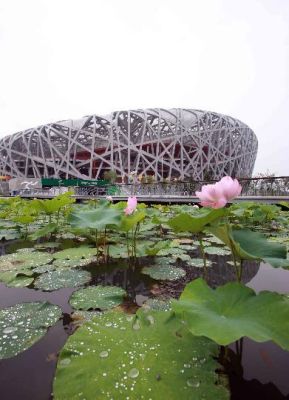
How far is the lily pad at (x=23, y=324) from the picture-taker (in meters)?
1.38

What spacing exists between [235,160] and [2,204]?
46.8 metres

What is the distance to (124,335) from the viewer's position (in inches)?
50.2

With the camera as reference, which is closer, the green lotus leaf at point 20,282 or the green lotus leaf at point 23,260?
the green lotus leaf at point 20,282

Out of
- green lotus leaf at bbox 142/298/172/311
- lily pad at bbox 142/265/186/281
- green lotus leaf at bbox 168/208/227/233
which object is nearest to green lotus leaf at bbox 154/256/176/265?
lily pad at bbox 142/265/186/281

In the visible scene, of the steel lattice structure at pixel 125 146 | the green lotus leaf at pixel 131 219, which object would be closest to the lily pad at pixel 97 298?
the green lotus leaf at pixel 131 219

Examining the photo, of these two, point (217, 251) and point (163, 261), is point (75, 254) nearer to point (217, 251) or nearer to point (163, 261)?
point (163, 261)

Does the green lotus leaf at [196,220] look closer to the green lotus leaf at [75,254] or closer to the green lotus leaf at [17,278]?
the green lotus leaf at [17,278]

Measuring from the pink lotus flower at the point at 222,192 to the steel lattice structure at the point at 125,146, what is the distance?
38.9m

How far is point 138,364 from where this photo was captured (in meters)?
1.08

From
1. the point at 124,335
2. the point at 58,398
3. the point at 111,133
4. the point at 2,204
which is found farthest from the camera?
the point at 111,133

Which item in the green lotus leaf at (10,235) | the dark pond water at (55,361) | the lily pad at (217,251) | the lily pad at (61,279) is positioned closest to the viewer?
the dark pond water at (55,361)

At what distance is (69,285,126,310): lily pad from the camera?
1.85 m

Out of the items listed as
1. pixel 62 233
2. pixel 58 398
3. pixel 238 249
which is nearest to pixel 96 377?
pixel 58 398

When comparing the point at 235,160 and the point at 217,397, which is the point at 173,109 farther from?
the point at 217,397
